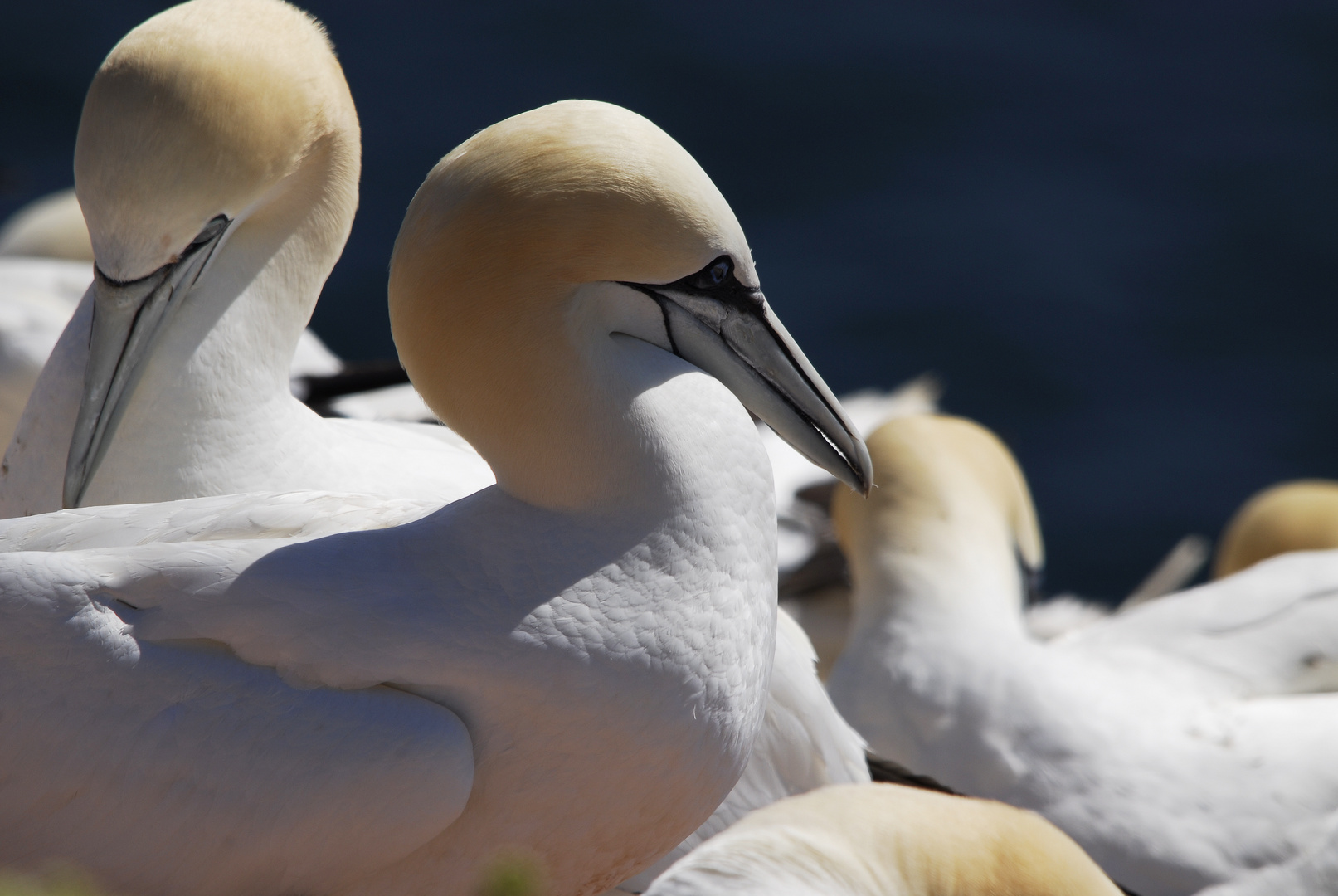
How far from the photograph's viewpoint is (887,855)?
267cm

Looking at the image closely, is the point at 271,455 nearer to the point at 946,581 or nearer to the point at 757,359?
the point at 757,359

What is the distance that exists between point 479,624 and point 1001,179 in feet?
29.2

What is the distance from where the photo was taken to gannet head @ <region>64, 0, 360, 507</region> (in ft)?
10.3

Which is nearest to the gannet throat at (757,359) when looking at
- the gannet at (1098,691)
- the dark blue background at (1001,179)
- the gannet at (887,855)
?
the gannet at (887,855)

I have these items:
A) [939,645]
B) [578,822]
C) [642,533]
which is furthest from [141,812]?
[939,645]

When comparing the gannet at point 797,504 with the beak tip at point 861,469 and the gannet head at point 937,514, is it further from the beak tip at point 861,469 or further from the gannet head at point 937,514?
the beak tip at point 861,469

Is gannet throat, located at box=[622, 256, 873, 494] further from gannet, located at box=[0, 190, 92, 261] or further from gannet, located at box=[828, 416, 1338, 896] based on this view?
gannet, located at box=[0, 190, 92, 261]

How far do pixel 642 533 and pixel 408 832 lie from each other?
1.97 ft

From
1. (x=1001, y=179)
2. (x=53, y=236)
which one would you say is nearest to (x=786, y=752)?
(x=53, y=236)

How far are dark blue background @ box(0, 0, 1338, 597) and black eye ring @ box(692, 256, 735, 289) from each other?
6.92 m

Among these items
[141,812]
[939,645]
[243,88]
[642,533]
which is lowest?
[939,645]

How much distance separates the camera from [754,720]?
2805 millimetres

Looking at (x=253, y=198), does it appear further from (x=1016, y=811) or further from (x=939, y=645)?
(x=939, y=645)

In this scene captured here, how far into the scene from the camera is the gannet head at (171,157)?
313 cm
